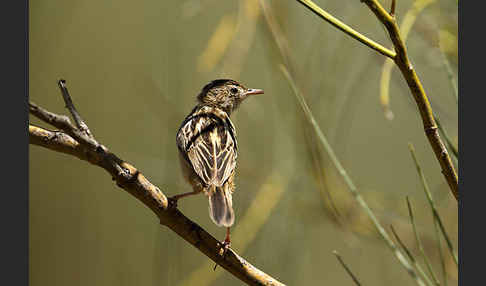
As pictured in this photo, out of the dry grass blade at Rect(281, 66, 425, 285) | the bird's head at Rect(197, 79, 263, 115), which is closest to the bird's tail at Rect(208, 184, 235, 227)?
the dry grass blade at Rect(281, 66, 425, 285)

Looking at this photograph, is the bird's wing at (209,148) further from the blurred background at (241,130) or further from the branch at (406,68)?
the branch at (406,68)

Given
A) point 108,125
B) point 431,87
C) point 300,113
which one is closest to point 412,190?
point 431,87

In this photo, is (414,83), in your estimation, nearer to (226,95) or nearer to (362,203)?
(362,203)

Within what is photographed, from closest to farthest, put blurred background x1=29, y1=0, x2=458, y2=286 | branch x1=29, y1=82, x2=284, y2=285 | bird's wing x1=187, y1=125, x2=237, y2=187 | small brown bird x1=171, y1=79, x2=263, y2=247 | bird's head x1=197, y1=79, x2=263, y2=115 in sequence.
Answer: branch x1=29, y1=82, x2=284, y2=285, small brown bird x1=171, y1=79, x2=263, y2=247, bird's wing x1=187, y1=125, x2=237, y2=187, blurred background x1=29, y1=0, x2=458, y2=286, bird's head x1=197, y1=79, x2=263, y2=115

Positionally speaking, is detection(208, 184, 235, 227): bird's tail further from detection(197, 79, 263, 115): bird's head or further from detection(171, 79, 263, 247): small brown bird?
detection(197, 79, 263, 115): bird's head

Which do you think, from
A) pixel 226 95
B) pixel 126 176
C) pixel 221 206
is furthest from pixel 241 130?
pixel 126 176

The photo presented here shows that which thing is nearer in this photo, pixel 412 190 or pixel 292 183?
pixel 292 183

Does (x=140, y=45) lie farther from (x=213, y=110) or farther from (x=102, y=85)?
(x=213, y=110)

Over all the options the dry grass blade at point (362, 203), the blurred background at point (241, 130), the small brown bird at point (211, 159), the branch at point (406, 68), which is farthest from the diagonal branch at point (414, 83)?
the blurred background at point (241, 130)
